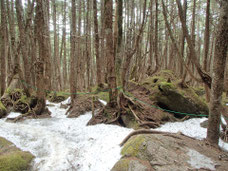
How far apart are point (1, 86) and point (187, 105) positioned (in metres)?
9.59

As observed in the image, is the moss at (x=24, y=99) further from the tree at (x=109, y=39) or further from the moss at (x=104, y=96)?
the tree at (x=109, y=39)

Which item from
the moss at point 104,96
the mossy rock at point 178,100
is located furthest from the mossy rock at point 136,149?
the moss at point 104,96

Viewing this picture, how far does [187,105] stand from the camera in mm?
6223

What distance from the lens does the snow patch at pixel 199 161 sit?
8.91ft

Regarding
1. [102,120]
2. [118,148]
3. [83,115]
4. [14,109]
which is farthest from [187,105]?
[14,109]

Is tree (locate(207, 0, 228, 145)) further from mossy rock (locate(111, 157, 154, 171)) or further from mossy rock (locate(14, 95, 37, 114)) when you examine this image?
mossy rock (locate(14, 95, 37, 114))

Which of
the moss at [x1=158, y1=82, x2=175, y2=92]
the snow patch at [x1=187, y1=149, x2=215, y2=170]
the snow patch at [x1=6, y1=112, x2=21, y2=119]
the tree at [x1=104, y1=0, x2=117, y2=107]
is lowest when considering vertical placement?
the snow patch at [x1=6, y1=112, x2=21, y2=119]

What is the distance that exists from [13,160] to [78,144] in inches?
66.9

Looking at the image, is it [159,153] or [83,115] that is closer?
[159,153]

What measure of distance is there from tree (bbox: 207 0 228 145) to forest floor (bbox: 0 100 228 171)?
0.53 meters

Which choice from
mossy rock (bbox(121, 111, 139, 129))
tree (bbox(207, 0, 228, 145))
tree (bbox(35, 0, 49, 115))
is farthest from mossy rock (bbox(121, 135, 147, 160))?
tree (bbox(35, 0, 49, 115))

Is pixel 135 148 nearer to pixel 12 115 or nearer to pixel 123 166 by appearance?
pixel 123 166

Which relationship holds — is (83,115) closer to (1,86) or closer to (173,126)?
(173,126)

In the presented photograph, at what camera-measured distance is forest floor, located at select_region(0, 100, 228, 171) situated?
3.33 m
